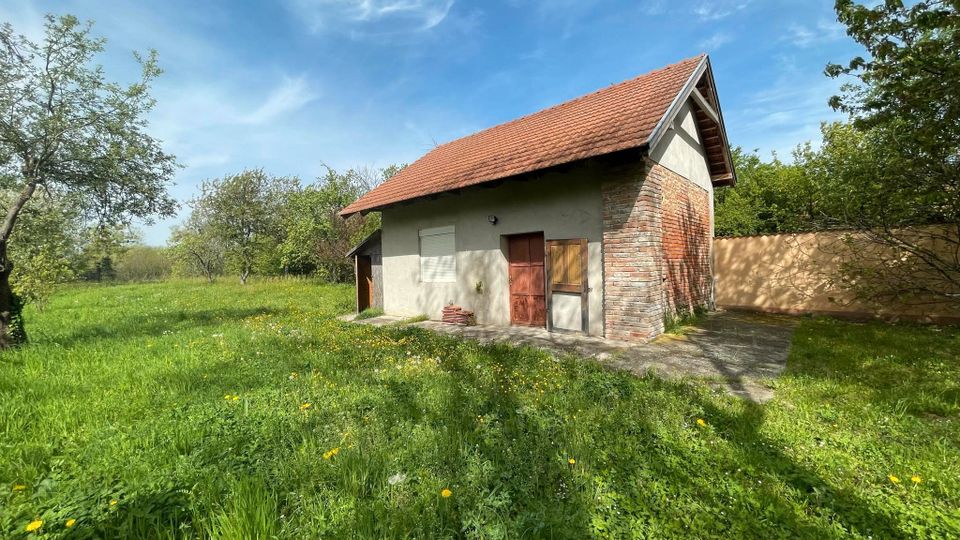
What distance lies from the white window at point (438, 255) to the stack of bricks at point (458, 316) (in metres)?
0.79

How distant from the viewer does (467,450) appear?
2627 mm

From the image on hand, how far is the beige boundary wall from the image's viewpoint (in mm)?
7996

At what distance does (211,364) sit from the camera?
16.0 feet

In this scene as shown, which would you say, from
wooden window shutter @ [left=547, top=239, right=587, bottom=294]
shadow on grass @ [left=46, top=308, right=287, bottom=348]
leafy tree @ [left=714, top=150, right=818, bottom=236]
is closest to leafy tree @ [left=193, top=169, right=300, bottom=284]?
shadow on grass @ [left=46, top=308, right=287, bottom=348]

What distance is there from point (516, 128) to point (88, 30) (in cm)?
885

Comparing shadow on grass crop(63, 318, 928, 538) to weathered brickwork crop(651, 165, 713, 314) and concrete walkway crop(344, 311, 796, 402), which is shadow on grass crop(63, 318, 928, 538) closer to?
concrete walkway crop(344, 311, 796, 402)

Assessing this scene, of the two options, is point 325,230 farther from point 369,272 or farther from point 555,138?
point 555,138

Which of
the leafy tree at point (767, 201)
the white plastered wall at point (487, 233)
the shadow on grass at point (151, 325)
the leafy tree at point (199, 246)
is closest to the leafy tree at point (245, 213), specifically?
the leafy tree at point (199, 246)

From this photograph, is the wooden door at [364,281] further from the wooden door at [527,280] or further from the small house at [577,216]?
the wooden door at [527,280]

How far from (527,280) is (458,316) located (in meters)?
1.94

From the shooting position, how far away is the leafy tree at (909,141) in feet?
15.8

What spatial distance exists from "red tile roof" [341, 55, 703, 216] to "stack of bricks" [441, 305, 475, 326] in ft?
9.33

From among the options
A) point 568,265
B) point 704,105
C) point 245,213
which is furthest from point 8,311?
point 245,213

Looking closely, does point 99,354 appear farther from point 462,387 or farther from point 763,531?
point 763,531
